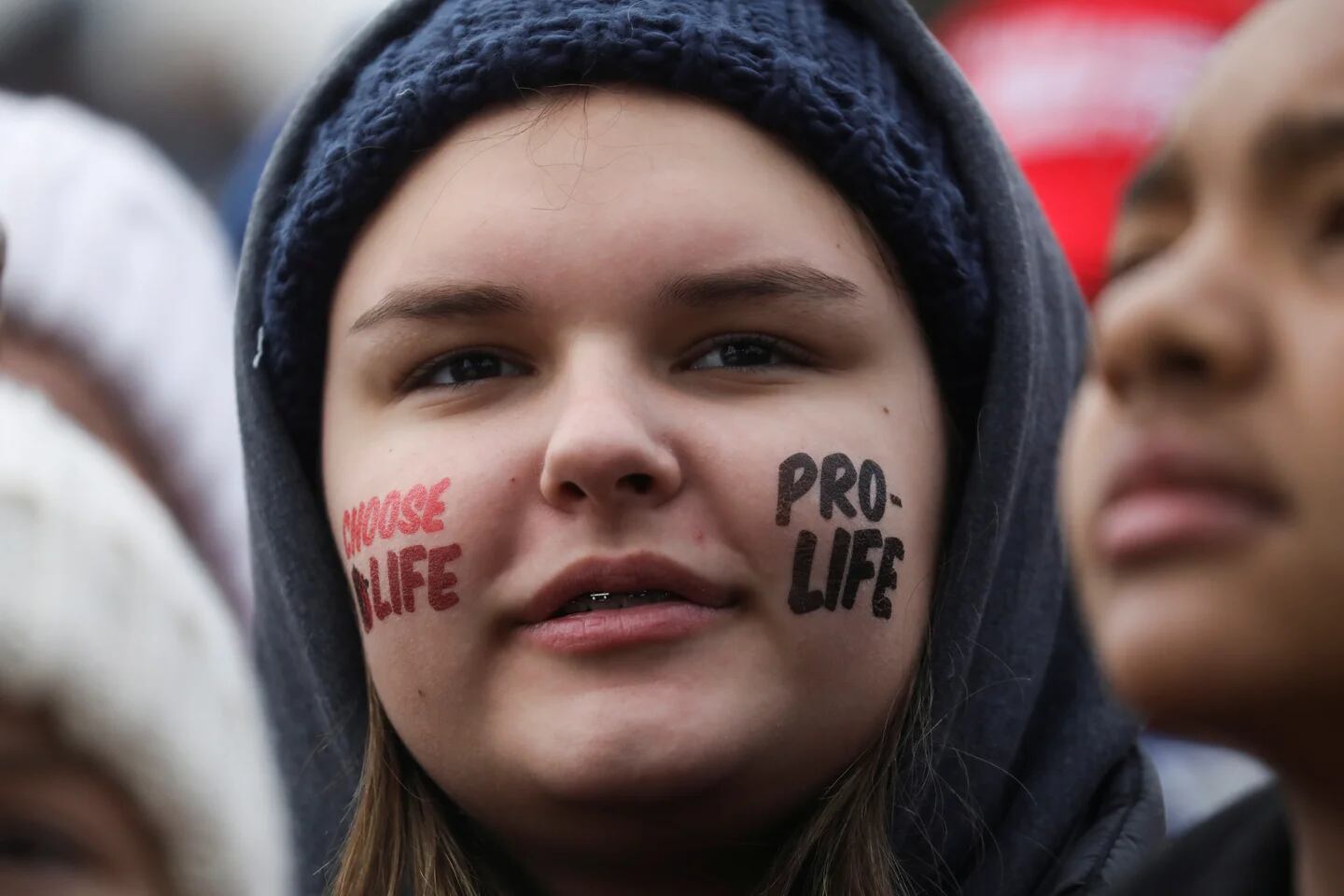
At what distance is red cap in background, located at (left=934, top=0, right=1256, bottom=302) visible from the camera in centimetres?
439

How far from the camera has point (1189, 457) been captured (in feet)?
3.11

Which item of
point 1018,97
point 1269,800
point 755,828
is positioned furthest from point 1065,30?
point 1269,800

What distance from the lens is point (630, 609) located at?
1.66 m

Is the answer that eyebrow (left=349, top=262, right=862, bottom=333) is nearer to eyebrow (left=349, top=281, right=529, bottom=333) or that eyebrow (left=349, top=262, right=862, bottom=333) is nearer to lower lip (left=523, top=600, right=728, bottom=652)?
eyebrow (left=349, top=281, right=529, bottom=333)

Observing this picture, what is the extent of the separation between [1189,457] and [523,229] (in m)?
0.95

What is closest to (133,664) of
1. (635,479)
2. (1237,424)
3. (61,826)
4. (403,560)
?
(61,826)

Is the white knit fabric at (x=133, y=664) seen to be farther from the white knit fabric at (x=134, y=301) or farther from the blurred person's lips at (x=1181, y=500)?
the white knit fabric at (x=134, y=301)

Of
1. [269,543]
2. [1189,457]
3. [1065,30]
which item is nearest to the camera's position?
[1189,457]

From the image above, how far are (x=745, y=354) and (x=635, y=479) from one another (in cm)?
23

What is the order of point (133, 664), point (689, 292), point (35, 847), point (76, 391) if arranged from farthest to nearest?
point (76, 391), point (689, 292), point (133, 664), point (35, 847)

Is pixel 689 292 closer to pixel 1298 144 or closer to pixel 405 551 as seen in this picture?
pixel 405 551

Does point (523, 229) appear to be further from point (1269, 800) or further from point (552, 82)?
point (1269, 800)

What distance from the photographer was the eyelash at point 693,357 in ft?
5.87

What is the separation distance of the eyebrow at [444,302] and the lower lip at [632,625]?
329mm
